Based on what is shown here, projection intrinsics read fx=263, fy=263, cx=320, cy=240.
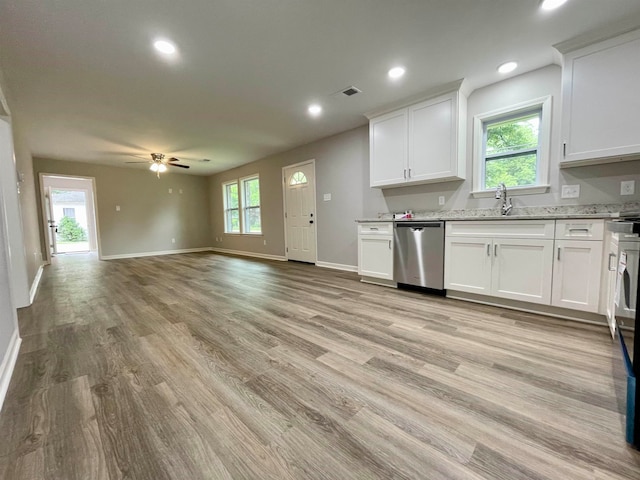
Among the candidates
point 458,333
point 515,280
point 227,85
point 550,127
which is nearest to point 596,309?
point 515,280

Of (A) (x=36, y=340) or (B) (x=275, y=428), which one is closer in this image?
(B) (x=275, y=428)

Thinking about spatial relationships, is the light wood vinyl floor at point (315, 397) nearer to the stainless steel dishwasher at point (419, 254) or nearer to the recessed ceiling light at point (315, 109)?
the stainless steel dishwasher at point (419, 254)

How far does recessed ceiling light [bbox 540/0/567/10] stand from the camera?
1.85 m

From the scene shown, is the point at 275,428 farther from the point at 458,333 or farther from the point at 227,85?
the point at 227,85

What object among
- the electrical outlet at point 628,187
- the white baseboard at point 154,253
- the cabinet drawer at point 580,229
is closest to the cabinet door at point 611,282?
the cabinet drawer at point 580,229

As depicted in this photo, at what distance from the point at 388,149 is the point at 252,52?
6.51ft

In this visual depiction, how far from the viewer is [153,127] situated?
13.6 ft

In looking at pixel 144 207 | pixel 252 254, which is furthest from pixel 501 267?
pixel 144 207

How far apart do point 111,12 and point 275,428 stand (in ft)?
9.41

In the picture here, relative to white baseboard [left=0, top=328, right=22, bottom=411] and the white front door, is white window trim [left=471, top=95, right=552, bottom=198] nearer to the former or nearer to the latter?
the white front door

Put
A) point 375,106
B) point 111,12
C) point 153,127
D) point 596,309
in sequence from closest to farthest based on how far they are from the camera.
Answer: point 111,12 → point 596,309 → point 375,106 → point 153,127

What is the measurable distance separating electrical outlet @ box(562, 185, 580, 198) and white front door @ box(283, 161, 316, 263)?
139 inches

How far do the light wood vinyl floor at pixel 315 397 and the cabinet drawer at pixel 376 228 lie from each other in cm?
116

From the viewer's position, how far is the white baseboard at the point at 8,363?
1.36m
